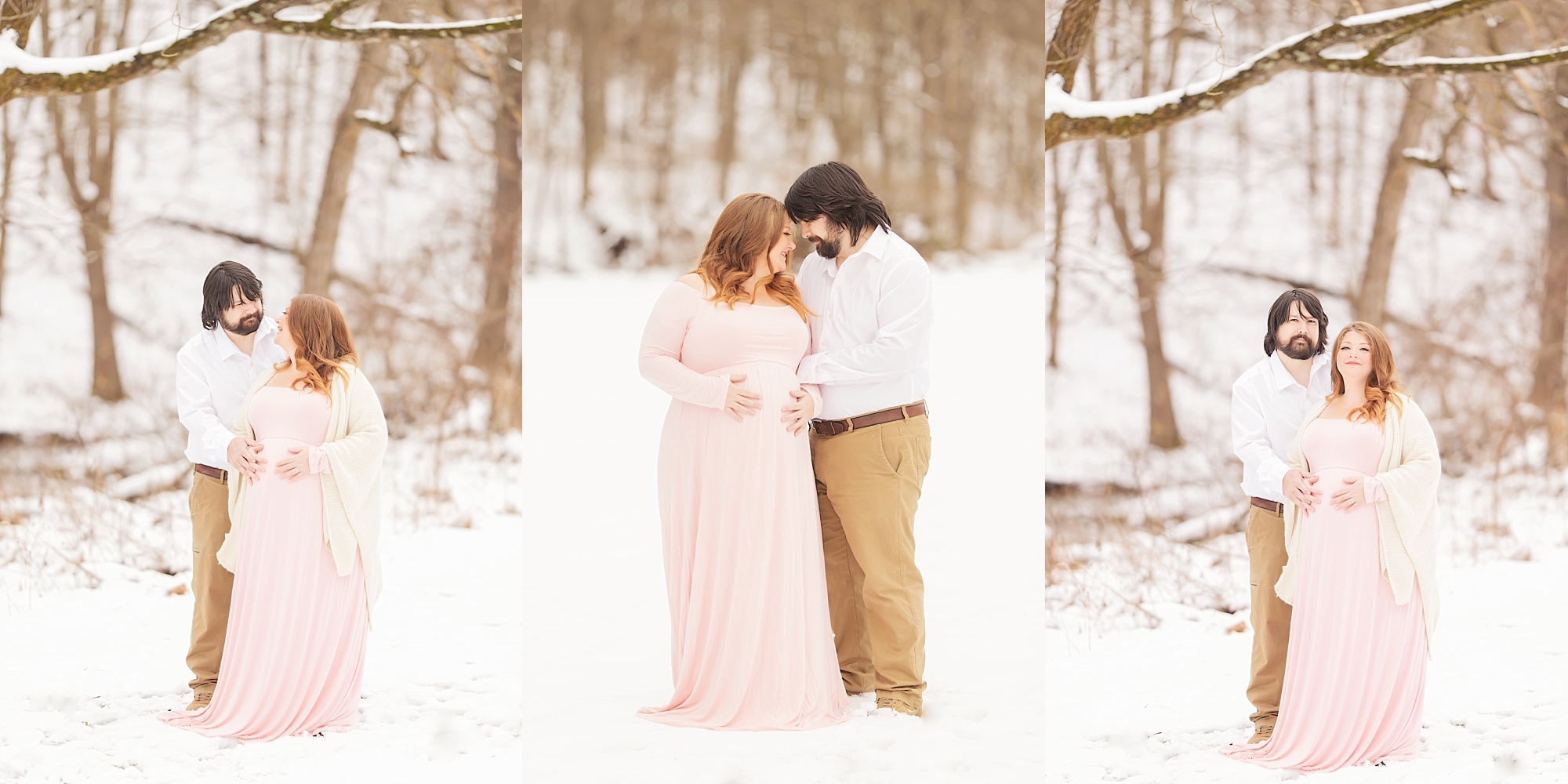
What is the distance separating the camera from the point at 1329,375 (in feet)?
15.7

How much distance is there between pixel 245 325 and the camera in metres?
5.03

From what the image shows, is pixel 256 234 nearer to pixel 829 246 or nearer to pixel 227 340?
pixel 227 340

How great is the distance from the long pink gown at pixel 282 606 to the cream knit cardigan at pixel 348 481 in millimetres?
46

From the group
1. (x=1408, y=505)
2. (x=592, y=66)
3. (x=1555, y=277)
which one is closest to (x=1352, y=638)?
(x=1408, y=505)

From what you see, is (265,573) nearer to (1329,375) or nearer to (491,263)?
(1329,375)

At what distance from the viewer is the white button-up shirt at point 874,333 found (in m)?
4.87

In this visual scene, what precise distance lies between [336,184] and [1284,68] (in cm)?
686

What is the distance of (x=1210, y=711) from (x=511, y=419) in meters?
6.45

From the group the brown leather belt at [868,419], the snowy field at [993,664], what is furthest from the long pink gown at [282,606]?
the brown leather belt at [868,419]

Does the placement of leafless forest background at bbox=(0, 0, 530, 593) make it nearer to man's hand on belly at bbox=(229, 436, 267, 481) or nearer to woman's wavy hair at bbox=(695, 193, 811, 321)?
man's hand on belly at bbox=(229, 436, 267, 481)

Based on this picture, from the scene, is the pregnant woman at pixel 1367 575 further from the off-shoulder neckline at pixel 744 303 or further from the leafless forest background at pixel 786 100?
the leafless forest background at pixel 786 100

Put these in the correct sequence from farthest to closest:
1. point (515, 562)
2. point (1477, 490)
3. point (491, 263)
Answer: point (491, 263)
point (1477, 490)
point (515, 562)

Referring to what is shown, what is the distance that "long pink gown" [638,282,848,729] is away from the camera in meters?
4.80

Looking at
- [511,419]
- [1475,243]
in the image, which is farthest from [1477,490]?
[511,419]
